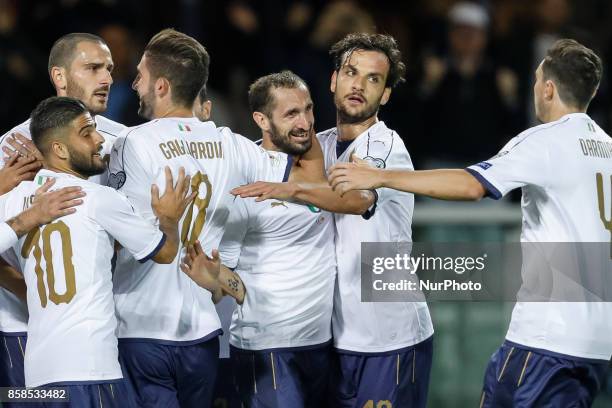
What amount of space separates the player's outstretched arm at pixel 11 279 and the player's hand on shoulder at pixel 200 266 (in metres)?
0.93

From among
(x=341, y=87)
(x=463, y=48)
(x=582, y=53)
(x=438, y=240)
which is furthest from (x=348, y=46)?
(x=463, y=48)

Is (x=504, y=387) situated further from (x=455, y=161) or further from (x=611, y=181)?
(x=455, y=161)

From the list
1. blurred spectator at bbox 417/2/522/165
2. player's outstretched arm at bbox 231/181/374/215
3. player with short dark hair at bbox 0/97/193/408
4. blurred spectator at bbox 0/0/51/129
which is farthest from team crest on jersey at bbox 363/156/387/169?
blurred spectator at bbox 0/0/51/129

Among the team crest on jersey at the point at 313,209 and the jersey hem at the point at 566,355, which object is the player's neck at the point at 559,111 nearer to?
the jersey hem at the point at 566,355

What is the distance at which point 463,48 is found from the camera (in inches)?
424

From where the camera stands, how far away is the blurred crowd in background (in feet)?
34.0

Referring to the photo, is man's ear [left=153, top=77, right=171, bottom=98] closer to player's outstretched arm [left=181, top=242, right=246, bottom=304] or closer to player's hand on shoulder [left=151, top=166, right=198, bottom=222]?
player's hand on shoulder [left=151, top=166, right=198, bottom=222]

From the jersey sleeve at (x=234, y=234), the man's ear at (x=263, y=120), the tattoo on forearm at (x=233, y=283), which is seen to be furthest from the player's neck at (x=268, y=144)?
the tattoo on forearm at (x=233, y=283)

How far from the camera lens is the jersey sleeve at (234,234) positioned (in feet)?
21.6

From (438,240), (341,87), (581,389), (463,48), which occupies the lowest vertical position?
(581,389)

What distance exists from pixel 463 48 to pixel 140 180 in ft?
17.2

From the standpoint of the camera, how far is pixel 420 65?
11.4m

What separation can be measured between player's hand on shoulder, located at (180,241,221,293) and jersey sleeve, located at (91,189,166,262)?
0.89ft

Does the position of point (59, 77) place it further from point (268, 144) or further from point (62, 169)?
point (268, 144)
